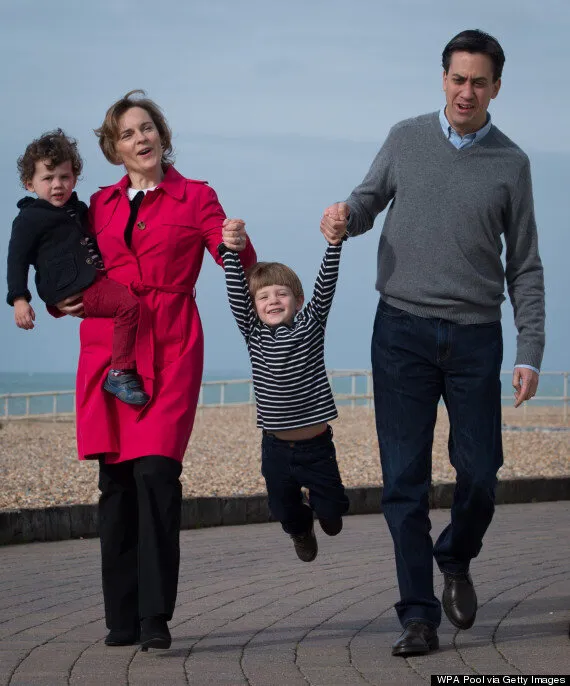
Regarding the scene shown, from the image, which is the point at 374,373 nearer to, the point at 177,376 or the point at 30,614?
the point at 177,376

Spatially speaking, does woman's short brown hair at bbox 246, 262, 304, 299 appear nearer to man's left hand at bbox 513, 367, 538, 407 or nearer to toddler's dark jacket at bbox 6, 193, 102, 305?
toddler's dark jacket at bbox 6, 193, 102, 305

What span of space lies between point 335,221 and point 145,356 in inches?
37.8

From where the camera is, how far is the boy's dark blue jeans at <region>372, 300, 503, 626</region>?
5.54m

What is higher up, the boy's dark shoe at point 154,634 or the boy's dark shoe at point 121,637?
the boy's dark shoe at point 154,634

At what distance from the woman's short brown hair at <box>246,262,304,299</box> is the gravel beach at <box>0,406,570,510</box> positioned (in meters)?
4.69

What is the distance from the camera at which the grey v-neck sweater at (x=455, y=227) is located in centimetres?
557

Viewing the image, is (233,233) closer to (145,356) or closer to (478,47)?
(145,356)

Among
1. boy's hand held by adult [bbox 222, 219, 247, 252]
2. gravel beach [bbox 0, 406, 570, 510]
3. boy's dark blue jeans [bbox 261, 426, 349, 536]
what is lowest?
gravel beach [bbox 0, 406, 570, 510]

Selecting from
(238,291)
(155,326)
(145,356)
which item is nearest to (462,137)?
(238,291)

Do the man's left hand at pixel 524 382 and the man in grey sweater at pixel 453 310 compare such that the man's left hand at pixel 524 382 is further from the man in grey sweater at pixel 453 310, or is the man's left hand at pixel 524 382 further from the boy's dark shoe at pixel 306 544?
the boy's dark shoe at pixel 306 544

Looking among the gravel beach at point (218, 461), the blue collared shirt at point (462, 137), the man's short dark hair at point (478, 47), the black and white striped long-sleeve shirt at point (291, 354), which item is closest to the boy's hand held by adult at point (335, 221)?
the black and white striped long-sleeve shirt at point (291, 354)

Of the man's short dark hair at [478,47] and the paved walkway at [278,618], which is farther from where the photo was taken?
the man's short dark hair at [478,47]

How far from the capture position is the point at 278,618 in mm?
6434

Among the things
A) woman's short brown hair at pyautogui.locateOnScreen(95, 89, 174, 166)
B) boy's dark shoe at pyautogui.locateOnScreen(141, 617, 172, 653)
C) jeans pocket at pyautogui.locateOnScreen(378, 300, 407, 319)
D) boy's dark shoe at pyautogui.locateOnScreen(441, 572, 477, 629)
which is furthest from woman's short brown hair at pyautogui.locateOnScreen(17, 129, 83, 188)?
boy's dark shoe at pyautogui.locateOnScreen(441, 572, 477, 629)
